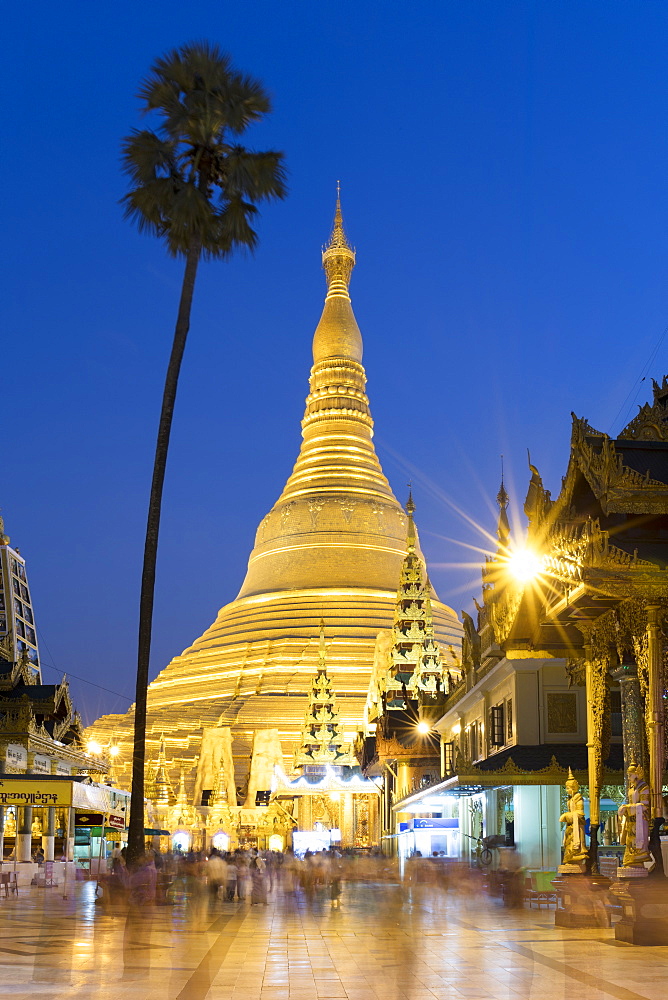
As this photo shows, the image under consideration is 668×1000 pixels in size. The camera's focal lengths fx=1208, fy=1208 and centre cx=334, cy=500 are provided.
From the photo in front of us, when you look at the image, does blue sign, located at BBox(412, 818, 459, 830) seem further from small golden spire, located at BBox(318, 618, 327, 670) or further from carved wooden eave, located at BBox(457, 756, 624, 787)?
small golden spire, located at BBox(318, 618, 327, 670)

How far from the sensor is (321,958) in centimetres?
1374

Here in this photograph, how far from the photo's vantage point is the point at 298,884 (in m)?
29.9

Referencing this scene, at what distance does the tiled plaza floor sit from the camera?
1074 centimetres

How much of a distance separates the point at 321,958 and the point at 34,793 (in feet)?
69.0

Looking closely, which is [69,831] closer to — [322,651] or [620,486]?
[620,486]

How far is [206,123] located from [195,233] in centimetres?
219

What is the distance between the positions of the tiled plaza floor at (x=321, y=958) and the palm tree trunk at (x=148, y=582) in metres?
1.78

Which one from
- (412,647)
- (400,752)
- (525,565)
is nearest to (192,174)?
Result: (525,565)

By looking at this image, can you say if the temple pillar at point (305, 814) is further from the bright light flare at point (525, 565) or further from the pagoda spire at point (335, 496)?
the bright light flare at point (525, 565)

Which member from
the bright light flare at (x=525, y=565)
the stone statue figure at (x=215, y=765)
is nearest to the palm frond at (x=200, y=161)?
the bright light flare at (x=525, y=565)

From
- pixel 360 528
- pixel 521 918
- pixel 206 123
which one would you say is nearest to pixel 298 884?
pixel 521 918

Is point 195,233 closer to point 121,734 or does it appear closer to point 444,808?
point 444,808

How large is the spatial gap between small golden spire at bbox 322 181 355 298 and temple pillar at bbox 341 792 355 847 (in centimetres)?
4525

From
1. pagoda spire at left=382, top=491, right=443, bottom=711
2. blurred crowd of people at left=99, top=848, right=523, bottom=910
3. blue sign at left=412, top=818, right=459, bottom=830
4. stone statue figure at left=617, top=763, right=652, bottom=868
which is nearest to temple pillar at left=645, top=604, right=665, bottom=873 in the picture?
stone statue figure at left=617, top=763, right=652, bottom=868
